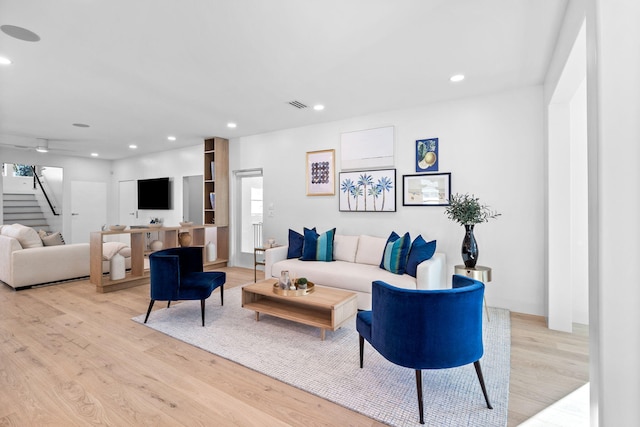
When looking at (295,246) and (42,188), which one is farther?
(42,188)

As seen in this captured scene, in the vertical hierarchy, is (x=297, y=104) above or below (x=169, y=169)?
above

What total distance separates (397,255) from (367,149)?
1.74 m

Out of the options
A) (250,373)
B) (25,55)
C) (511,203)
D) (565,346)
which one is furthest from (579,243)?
(25,55)

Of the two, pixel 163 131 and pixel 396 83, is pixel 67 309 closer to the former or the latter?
pixel 163 131

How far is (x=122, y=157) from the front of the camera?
27.8 feet

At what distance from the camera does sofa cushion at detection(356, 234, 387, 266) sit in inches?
163

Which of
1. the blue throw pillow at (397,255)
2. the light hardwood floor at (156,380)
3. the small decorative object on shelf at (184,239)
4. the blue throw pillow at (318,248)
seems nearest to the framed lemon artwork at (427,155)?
the blue throw pillow at (397,255)

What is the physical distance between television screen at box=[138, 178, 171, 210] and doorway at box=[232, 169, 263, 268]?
2.36 meters

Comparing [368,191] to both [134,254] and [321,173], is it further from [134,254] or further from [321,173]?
[134,254]

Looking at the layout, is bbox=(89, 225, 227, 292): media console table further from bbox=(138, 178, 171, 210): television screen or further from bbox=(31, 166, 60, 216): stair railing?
bbox=(31, 166, 60, 216): stair railing

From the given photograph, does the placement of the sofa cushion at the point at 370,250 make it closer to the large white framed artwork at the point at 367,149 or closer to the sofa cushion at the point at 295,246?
the sofa cushion at the point at 295,246

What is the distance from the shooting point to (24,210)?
336 inches

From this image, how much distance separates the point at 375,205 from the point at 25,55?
4.15m

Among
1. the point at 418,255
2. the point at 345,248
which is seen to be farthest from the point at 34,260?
the point at 418,255
